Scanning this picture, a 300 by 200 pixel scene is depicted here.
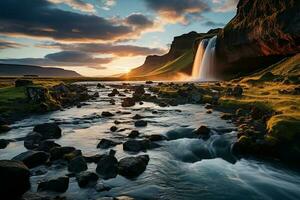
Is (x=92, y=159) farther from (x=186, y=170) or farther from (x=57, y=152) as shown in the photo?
(x=186, y=170)

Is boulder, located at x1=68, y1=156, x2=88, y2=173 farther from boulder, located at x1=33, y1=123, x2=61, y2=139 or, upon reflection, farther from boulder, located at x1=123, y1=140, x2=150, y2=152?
boulder, located at x1=33, y1=123, x2=61, y2=139

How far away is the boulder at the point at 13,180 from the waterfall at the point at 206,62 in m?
121

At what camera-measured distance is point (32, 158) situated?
2227 cm

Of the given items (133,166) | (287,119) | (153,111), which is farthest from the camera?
(153,111)

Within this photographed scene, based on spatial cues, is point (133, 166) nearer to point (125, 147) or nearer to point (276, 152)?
point (125, 147)

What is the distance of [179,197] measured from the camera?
1794cm

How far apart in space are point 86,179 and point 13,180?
4.20 m

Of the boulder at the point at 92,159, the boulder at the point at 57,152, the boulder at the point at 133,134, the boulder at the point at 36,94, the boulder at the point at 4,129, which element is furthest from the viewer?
the boulder at the point at 36,94

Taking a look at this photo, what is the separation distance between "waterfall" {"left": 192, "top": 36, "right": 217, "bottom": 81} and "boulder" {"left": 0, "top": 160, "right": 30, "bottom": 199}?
12114cm

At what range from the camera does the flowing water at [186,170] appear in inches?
736

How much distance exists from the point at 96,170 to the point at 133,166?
258 centimetres

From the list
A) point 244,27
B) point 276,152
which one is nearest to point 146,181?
point 276,152

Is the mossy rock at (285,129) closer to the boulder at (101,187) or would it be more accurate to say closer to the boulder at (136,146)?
the boulder at (136,146)

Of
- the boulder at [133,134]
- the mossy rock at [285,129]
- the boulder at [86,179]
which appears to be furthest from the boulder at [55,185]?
the mossy rock at [285,129]
